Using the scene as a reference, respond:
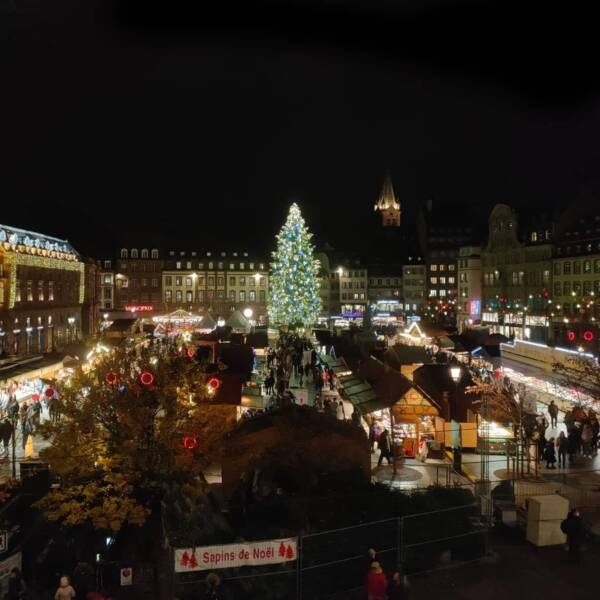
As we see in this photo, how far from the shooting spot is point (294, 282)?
50250mm

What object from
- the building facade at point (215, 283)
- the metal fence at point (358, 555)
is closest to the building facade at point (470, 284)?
the building facade at point (215, 283)

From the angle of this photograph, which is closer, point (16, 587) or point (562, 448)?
point (16, 587)

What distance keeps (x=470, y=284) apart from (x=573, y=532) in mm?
73377

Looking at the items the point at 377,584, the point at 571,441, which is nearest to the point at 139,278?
the point at 571,441

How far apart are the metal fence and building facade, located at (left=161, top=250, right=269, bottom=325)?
8487cm

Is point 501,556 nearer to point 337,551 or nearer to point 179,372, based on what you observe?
point 337,551

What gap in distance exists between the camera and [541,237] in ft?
232

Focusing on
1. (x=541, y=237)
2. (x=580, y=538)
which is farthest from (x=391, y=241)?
(x=580, y=538)

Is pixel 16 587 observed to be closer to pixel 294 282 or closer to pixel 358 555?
pixel 358 555

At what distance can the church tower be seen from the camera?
5359 inches

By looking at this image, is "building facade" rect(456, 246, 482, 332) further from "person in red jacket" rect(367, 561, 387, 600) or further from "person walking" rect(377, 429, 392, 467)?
"person in red jacket" rect(367, 561, 387, 600)

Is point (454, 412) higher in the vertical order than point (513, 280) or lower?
lower

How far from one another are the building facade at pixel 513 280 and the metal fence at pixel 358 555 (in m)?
52.5

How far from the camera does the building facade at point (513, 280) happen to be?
66.9 metres
